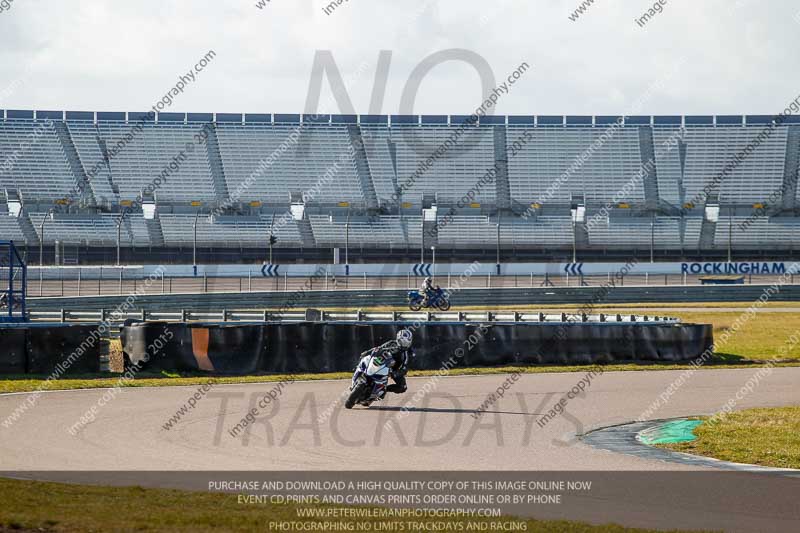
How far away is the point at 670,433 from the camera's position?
14789mm

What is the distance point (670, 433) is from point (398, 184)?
61.0m

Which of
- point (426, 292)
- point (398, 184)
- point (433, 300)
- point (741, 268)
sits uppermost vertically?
point (398, 184)

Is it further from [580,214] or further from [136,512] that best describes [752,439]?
[580,214]

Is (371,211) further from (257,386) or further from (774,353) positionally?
(257,386)

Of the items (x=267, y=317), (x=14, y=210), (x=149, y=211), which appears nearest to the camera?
(x=267, y=317)

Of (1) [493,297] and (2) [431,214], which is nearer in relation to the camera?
(1) [493,297]

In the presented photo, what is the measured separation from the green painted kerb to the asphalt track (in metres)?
0.78

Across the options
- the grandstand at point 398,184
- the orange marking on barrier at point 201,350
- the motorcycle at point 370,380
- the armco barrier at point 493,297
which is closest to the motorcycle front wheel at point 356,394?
the motorcycle at point 370,380

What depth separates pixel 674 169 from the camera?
76.1 metres

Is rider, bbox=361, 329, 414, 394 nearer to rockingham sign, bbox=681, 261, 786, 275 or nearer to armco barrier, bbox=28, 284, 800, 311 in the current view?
armco barrier, bbox=28, 284, 800, 311

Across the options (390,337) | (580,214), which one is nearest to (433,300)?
(390,337)

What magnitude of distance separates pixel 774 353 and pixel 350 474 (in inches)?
801

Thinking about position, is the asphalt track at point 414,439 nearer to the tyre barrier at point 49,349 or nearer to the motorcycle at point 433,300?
the tyre barrier at point 49,349

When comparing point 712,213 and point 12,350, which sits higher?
point 712,213
